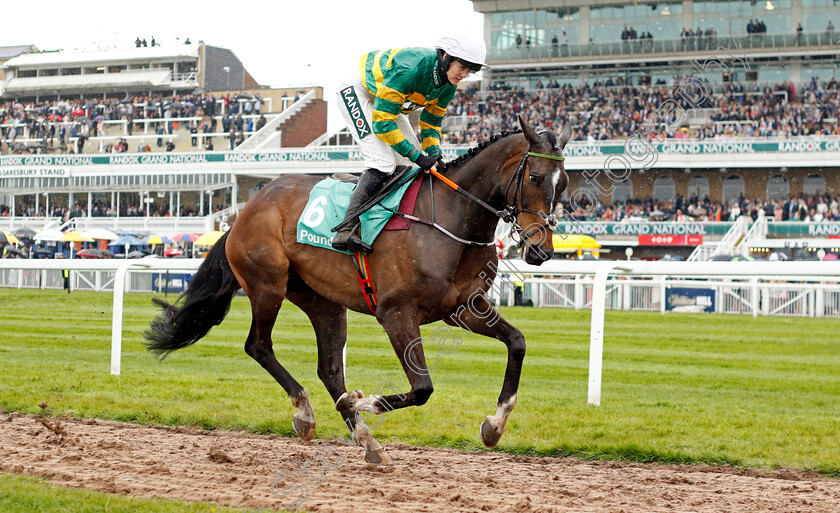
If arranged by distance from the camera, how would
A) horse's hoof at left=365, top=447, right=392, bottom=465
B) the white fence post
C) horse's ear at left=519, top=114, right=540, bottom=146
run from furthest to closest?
the white fence post
horse's hoof at left=365, top=447, right=392, bottom=465
horse's ear at left=519, top=114, right=540, bottom=146

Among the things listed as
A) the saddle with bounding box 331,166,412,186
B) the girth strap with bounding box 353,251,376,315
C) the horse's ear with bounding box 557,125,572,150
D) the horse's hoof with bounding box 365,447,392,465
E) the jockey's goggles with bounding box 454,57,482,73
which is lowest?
the horse's hoof with bounding box 365,447,392,465

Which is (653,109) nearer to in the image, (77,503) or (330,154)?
(330,154)

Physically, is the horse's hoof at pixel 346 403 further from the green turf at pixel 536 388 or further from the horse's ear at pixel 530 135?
the horse's ear at pixel 530 135

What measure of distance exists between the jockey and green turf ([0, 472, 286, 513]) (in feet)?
5.20

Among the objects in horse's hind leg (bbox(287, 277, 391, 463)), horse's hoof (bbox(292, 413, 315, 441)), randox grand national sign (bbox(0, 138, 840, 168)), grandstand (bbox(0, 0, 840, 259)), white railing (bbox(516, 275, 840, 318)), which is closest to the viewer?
horse's hoof (bbox(292, 413, 315, 441))

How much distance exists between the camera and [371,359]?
9.61 m

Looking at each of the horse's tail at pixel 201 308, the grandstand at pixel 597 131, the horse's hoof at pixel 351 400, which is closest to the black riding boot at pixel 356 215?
the horse's hoof at pixel 351 400

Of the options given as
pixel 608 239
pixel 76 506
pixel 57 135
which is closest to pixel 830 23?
pixel 608 239

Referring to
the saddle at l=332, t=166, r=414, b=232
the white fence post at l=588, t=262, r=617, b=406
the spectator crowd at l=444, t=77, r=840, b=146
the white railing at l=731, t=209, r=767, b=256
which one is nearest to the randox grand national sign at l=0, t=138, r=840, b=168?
the spectator crowd at l=444, t=77, r=840, b=146

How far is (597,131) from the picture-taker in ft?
111

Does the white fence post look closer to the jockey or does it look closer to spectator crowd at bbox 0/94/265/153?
the jockey

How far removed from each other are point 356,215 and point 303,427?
4.11 feet

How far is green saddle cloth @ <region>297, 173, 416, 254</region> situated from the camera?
4691 mm

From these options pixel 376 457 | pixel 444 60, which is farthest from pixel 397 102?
pixel 376 457
